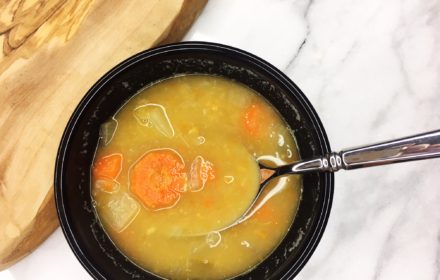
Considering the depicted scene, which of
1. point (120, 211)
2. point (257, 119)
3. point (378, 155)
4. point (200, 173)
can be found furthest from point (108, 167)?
point (378, 155)

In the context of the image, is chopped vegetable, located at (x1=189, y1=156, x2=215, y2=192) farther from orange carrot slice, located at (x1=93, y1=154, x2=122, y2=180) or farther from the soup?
orange carrot slice, located at (x1=93, y1=154, x2=122, y2=180)

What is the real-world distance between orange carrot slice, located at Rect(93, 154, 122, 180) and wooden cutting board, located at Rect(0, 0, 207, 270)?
0.38 ft

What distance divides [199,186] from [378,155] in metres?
0.47

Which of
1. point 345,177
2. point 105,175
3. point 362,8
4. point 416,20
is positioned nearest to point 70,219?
point 105,175

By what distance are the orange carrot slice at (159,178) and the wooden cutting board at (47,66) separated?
230 mm

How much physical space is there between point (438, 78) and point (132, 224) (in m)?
0.95

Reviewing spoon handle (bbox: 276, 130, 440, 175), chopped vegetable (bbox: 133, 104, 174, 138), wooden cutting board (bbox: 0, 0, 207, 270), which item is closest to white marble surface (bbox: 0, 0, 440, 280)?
wooden cutting board (bbox: 0, 0, 207, 270)

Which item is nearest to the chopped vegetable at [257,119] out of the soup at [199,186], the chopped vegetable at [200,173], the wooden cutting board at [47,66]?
the soup at [199,186]

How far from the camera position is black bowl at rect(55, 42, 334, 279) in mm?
1336

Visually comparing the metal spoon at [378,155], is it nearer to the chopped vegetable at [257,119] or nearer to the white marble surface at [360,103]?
the chopped vegetable at [257,119]

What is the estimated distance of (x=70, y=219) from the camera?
136cm

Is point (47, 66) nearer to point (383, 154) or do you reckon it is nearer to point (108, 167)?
point (108, 167)

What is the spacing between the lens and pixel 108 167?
4.73 feet

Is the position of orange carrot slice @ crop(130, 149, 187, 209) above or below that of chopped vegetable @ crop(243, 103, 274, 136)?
below
